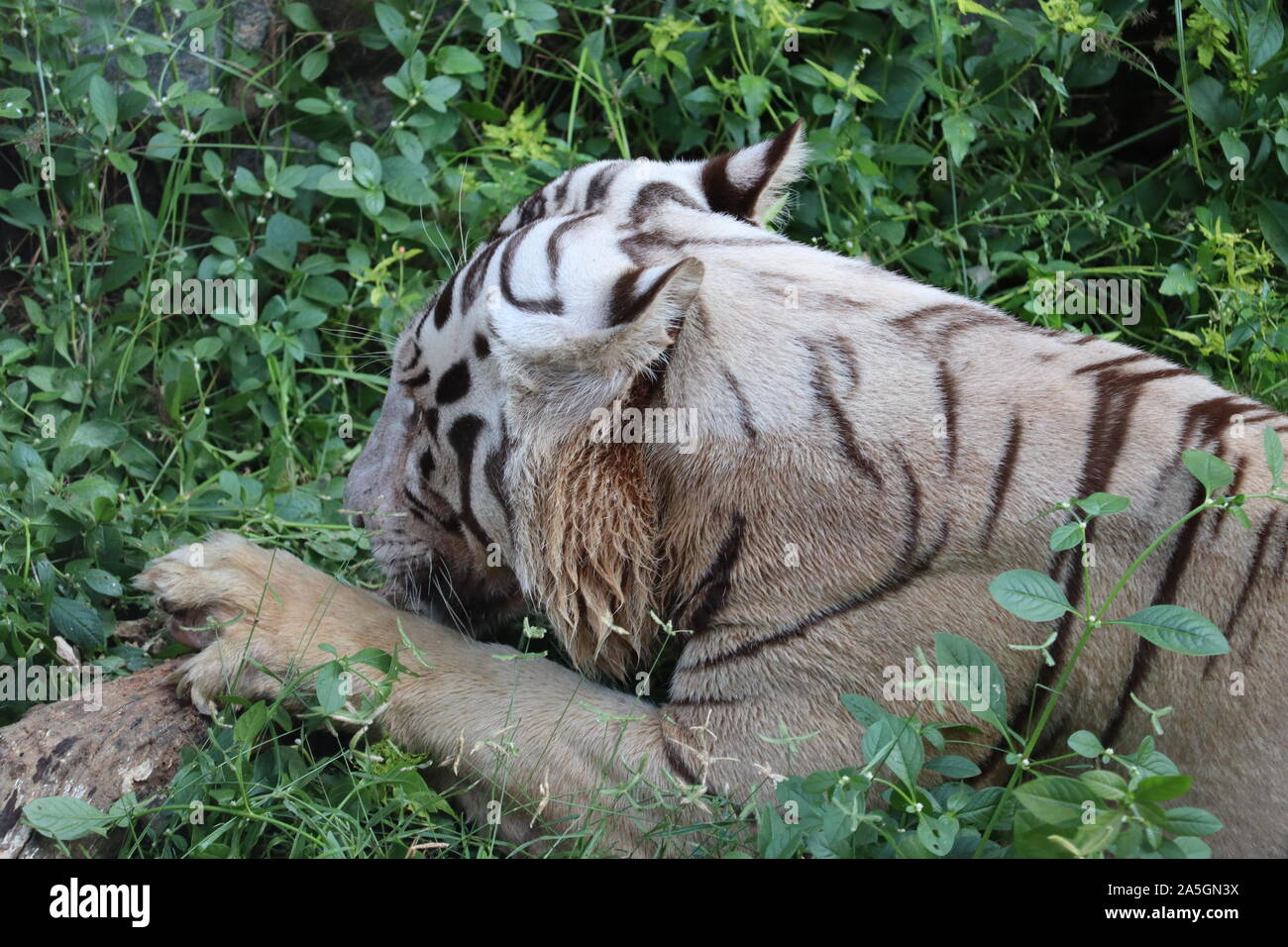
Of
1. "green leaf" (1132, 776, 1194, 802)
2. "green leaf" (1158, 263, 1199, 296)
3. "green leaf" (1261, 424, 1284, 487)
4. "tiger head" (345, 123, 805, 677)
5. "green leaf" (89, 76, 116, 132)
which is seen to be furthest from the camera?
"green leaf" (1158, 263, 1199, 296)

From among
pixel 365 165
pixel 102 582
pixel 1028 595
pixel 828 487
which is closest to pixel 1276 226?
pixel 828 487

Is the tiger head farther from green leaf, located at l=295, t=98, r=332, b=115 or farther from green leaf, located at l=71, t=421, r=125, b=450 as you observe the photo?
green leaf, located at l=295, t=98, r=332, b=115

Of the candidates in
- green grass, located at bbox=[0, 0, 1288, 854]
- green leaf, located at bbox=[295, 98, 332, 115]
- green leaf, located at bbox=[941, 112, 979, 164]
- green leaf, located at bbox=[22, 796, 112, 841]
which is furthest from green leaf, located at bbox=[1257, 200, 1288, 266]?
green leaf, located at bbox=[22, 796, 112, 841]

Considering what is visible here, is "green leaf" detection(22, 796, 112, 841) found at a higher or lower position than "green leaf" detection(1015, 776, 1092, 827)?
lower

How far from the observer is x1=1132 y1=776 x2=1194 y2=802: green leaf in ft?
5.37

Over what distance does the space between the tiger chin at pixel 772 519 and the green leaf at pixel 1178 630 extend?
0.84 feet

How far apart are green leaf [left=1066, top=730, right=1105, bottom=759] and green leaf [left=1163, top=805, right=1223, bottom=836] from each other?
0.13 meters

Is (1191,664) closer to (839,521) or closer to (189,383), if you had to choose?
(839,521)

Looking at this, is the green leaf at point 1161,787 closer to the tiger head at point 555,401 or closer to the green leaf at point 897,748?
the green leaf at point 897,748

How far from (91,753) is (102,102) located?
1.84 metres

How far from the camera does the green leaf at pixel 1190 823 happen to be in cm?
168

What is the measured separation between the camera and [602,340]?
2.08 m

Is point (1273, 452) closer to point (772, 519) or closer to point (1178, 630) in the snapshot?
point (1178, 630)

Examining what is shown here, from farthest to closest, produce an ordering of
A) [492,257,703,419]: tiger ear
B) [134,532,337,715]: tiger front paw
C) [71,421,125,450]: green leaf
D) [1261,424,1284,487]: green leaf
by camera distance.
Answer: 1. [71,421,125,450]: green leaf
2. [134,532,337,715]: tiger front paw
3. [492,257,703,419]: tiger ear
4. [1261,424,1284,487]: green leaf
